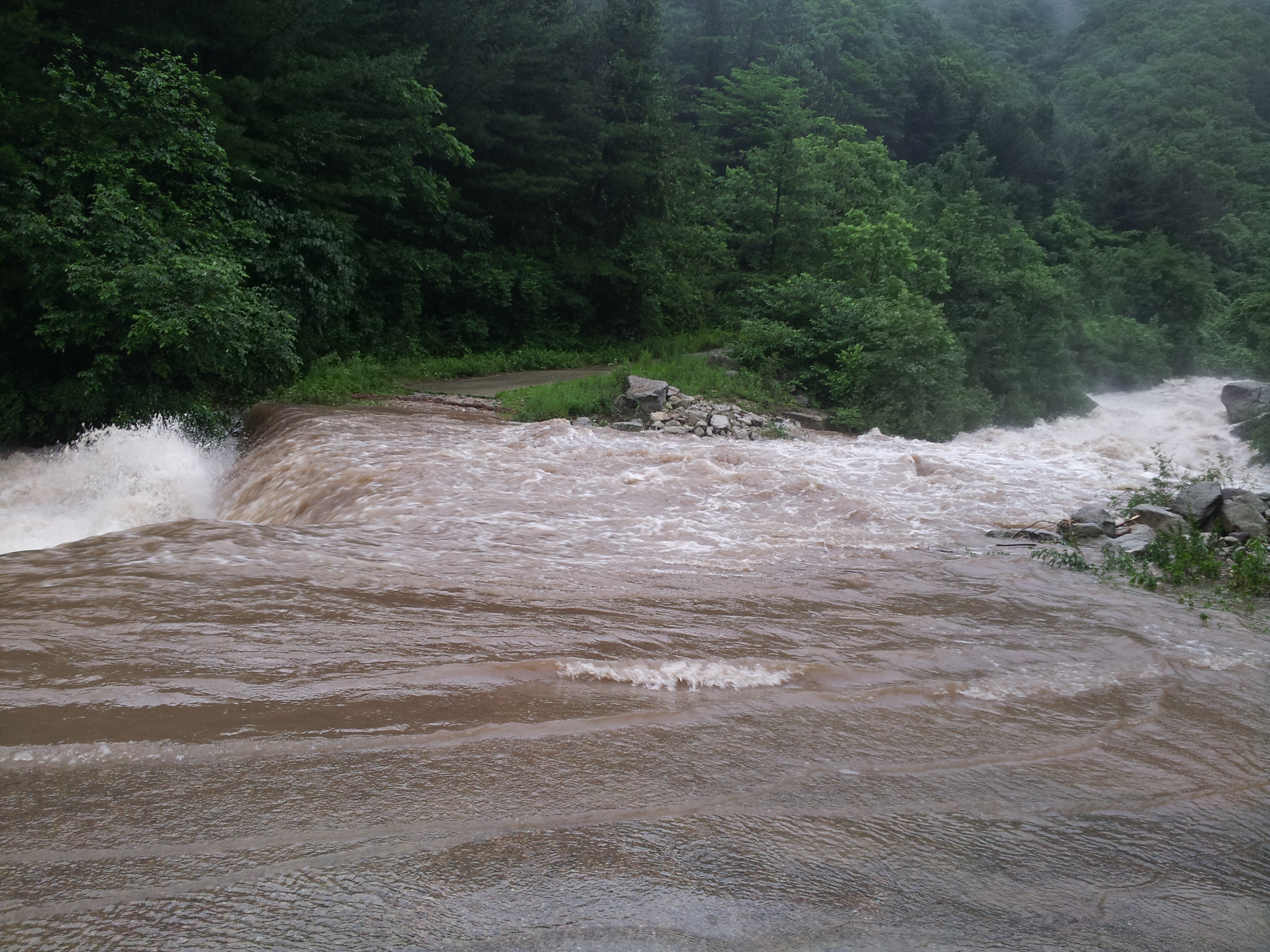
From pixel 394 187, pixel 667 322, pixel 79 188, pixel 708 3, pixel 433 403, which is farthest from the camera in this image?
pixel 708 3

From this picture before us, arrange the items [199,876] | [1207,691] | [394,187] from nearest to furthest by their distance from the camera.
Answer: [199,876]
[1207,691]
[394,187]

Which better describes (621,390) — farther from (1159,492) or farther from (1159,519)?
(1159,519)

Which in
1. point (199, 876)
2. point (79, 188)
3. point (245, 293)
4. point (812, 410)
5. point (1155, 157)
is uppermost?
point (1155, 157)

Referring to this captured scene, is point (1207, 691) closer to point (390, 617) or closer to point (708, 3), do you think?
point (390, 617)

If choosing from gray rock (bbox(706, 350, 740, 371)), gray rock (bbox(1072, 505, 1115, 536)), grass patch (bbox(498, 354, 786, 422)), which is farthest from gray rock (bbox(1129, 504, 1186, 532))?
gray rock (bbox(706, 350, 740, 371))

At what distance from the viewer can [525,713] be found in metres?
3.88

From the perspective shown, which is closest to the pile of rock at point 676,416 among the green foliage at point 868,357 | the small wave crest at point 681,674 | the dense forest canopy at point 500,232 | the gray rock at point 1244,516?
the green foliage at point 868,357

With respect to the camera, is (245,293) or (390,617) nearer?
(390,617)

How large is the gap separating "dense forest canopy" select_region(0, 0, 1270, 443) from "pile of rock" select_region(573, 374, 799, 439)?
9.86 ft

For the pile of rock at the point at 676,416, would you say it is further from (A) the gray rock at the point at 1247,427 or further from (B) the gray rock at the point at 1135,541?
(A) the gray rock at the point at 1247,427

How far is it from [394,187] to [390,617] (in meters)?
16.6

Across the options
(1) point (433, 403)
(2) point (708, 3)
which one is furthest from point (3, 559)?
(2) point (708, 3)

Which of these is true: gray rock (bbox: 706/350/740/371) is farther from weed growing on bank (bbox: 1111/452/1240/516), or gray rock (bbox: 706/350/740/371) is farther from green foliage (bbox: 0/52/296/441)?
weed growing on bank (bbox: 1111/452/1240/516)

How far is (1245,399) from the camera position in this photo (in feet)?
58.4
